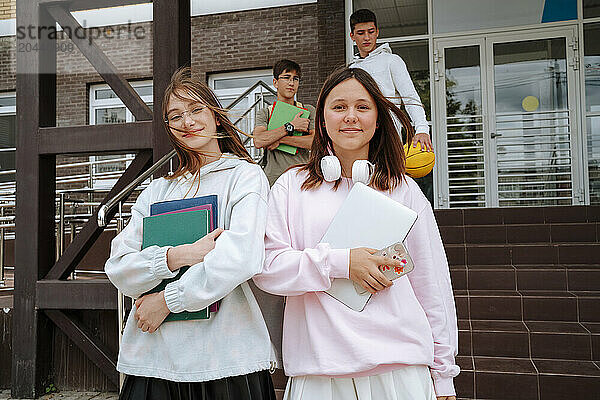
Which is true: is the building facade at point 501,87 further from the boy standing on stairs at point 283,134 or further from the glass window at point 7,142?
the glass window at point 7,142

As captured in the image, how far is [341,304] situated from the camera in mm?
1573

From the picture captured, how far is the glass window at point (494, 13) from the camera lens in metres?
7.55

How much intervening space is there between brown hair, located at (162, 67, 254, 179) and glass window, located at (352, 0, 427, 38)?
21.3ft

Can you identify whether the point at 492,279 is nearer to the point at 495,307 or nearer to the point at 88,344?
the point at 495,307

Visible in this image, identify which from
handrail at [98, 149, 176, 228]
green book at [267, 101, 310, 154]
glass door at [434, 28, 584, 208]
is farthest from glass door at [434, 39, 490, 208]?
handrail at [98, 149, 176, 228]

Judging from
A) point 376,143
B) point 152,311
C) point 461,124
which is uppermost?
point 461,124

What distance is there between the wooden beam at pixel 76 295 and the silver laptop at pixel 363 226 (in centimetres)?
263

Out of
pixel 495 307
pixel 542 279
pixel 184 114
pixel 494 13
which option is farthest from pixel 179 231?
pixel 494 13

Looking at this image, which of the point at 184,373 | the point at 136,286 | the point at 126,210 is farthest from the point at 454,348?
the point at 126,210

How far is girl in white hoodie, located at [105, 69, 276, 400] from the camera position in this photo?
157 cm

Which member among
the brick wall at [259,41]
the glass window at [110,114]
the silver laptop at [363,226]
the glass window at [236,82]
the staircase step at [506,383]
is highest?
the brick wall at [259,41]

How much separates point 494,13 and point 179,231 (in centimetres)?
728

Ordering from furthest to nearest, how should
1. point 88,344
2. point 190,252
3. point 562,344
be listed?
point 88,344
point 562,344
point 190,252

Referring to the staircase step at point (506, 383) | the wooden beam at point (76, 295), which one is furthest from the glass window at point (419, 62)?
the wooden beam at point (76, 295)
